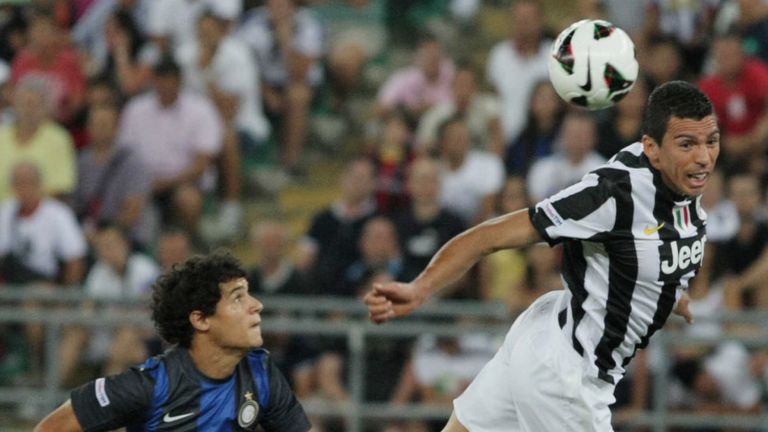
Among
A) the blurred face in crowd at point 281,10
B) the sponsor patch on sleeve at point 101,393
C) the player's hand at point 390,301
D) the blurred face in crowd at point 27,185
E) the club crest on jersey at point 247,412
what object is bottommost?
the club crest on jersey at point 247,412

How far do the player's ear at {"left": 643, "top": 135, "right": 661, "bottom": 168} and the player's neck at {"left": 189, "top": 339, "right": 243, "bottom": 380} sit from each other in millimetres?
1677

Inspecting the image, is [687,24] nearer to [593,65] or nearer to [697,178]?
[593,65]

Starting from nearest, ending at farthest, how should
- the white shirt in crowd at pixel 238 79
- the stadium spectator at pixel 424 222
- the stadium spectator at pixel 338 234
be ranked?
the stadium spectator at pixel 424 222 → the stadium spectator at pixel 338 234 → the white shirt in crowd at pixel 238 79

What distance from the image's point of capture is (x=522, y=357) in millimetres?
5863

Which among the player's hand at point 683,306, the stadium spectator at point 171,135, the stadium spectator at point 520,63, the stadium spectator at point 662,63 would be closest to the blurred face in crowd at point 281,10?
the stadium spectator at point 171,135

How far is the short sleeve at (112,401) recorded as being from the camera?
212 inches

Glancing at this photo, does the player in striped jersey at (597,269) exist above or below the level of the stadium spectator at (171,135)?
below

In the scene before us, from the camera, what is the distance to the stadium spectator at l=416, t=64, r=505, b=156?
10656mm

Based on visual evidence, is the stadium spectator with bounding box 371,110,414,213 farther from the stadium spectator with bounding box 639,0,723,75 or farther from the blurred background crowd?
the stadium spectator with bounding box 639,0,723,75

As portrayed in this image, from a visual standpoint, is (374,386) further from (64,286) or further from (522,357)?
(522,357)

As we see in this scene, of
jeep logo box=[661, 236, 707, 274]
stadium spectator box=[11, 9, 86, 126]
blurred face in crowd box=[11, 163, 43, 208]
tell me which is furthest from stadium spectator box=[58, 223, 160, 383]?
jeep logo box=[661, 236, 707, 274]

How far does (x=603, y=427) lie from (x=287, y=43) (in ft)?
21.8

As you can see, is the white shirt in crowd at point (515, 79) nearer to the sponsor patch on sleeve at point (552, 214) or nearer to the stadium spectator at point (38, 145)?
the stadium spectator at point (38, 145)

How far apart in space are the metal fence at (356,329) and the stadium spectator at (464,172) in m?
0.89
